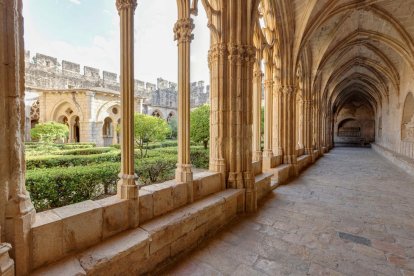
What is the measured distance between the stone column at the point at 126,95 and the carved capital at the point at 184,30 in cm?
84

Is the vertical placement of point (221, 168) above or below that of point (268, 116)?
below

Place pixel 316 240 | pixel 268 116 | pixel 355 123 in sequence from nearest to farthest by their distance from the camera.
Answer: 1. pixel 316 240
2. pixel 268 116
3. pixel 355 123

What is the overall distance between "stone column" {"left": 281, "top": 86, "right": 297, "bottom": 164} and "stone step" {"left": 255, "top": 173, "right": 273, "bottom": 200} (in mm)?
2280

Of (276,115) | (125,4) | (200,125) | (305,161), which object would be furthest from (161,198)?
(305,161)

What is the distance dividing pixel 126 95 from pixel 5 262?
1.61m

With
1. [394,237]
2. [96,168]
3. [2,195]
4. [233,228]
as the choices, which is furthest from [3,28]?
[394,237]

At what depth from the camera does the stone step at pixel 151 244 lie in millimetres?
1734

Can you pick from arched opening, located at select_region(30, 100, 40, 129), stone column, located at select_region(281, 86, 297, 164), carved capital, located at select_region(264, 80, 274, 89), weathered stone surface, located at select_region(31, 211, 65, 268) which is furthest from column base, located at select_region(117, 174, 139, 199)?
arched opening, located at select_region(30, 100, 40, 129)

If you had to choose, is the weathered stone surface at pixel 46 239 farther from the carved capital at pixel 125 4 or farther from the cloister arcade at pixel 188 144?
the carved capital at pixel 125 4

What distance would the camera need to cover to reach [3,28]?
4.78 ft

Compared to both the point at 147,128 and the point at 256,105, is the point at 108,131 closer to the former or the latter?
the point at 147,128

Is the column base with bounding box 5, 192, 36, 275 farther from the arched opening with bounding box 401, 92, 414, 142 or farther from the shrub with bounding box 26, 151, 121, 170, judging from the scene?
the arched opening with bounding box 401, 92, 414, 142

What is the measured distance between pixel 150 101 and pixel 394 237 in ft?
76.8

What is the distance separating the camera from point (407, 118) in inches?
469
